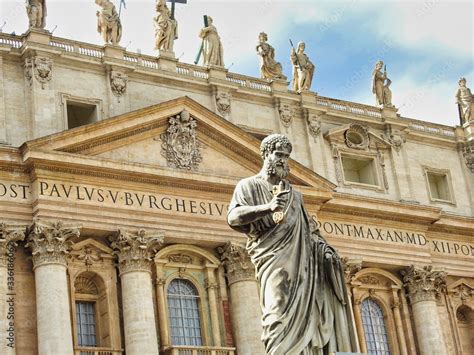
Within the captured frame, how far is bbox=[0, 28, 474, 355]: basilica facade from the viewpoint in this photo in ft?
88.0

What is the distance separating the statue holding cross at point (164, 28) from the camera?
105 feet

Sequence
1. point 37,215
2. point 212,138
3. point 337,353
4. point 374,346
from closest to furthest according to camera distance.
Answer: point 337,353
point 37,215
point 212,138
point 374,346

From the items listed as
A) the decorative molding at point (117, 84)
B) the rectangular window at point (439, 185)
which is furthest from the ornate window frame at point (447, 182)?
the decorative molding at point (117, 84)

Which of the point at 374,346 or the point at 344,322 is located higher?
the point at 374,346

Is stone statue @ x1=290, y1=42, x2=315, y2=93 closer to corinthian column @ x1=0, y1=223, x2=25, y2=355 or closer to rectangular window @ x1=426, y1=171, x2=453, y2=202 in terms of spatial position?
rectangular window @ x1=426, y1=171, x2=453, y2=202

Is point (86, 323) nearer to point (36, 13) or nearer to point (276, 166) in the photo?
point (36, 13)

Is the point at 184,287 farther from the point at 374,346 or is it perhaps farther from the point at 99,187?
the point at 374,346

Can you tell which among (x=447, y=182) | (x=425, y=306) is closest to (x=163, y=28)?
(x=425, y=306)

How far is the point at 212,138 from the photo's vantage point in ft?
101

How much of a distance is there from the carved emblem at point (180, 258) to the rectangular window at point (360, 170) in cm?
795

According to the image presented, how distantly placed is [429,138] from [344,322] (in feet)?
98.6

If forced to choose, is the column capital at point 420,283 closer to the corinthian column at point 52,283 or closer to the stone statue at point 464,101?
the stone statue at point 464,101

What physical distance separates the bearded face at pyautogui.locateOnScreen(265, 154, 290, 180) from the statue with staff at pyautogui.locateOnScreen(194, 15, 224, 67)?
23874 mm

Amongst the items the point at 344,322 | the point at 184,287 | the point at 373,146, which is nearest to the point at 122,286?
the point at 184,287
